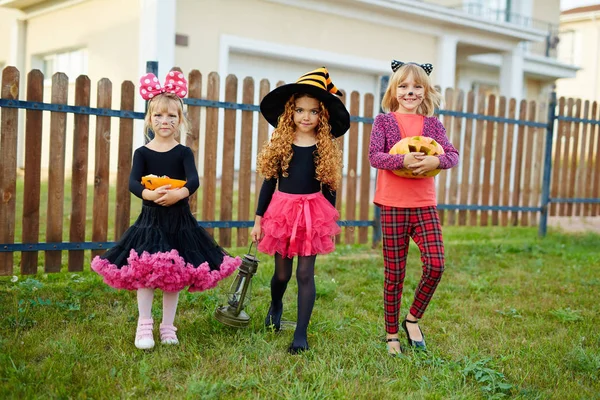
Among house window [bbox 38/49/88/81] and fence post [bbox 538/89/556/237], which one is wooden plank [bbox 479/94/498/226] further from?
house window [bbox 38/49/88/81]

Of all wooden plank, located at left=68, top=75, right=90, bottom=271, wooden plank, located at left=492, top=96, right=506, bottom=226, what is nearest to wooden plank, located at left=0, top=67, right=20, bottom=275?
wooden plank, located at left=68, top=75, right=90, bottom=271

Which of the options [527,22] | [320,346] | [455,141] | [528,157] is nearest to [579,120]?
[528,157]

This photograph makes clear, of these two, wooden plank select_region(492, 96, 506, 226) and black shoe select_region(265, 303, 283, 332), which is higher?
wooden plank select_region(492, 96, 506, 226)

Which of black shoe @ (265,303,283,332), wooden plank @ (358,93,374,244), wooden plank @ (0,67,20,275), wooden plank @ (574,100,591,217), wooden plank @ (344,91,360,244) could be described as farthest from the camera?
wooden plank @ (574,100,591,217)

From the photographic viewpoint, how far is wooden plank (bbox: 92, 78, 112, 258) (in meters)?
5.18

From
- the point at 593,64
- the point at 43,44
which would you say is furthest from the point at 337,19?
the point at 593,64

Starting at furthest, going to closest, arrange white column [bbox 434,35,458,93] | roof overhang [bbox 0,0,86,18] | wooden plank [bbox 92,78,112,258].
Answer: white column [bbox 434,35,458,93]
roof overhang [bbox 0,0,86,18]
wooden plank [bbox 92,78,112,258]

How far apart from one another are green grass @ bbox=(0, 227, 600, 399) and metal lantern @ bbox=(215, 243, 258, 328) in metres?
0.10

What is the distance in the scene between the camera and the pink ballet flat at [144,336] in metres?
3.40

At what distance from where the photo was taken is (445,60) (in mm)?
14461

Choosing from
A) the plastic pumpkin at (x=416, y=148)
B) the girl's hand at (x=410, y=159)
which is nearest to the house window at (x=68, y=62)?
the plastic pumpkin at (x=416, y=148)

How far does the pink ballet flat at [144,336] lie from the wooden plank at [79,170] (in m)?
1.89

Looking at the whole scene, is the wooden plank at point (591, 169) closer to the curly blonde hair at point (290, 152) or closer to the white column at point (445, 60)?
the white column at point (445, 60)

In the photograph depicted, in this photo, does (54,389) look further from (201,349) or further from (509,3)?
(509,3)
